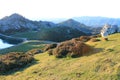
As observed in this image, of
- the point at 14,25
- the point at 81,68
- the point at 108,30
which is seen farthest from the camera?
the point at 14,25

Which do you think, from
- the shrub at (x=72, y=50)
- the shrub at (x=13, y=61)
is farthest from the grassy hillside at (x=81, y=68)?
the shrub at (x=13, y=61)

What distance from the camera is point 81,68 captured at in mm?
26234

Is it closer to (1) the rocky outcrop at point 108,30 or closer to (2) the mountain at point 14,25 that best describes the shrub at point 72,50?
(1) the rocky outcrop at point 108,30

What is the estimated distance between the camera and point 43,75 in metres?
26.9

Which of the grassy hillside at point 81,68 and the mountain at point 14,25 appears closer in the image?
the grassy hillside at point 81,68

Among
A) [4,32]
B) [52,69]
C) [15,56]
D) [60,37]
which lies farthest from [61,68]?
[4,32]

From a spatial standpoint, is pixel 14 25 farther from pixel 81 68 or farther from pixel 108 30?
pixel 81 68

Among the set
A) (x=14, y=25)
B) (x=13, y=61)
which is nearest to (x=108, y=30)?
(x=13, y=61)

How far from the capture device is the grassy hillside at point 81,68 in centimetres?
2425

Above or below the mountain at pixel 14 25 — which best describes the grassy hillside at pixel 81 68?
below

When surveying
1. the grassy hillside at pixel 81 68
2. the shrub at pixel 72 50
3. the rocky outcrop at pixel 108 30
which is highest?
the rocky outcrop at pixel 108 30

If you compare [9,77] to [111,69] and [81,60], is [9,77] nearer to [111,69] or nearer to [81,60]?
[81,60]

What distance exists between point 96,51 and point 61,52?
3708mm

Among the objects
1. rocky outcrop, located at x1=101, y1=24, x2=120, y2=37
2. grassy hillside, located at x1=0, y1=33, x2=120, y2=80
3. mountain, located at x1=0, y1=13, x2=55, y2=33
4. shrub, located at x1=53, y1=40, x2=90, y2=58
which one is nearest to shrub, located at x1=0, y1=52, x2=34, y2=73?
grassy hillside, located at x1=0, y1=33, x2=120, y2=80
